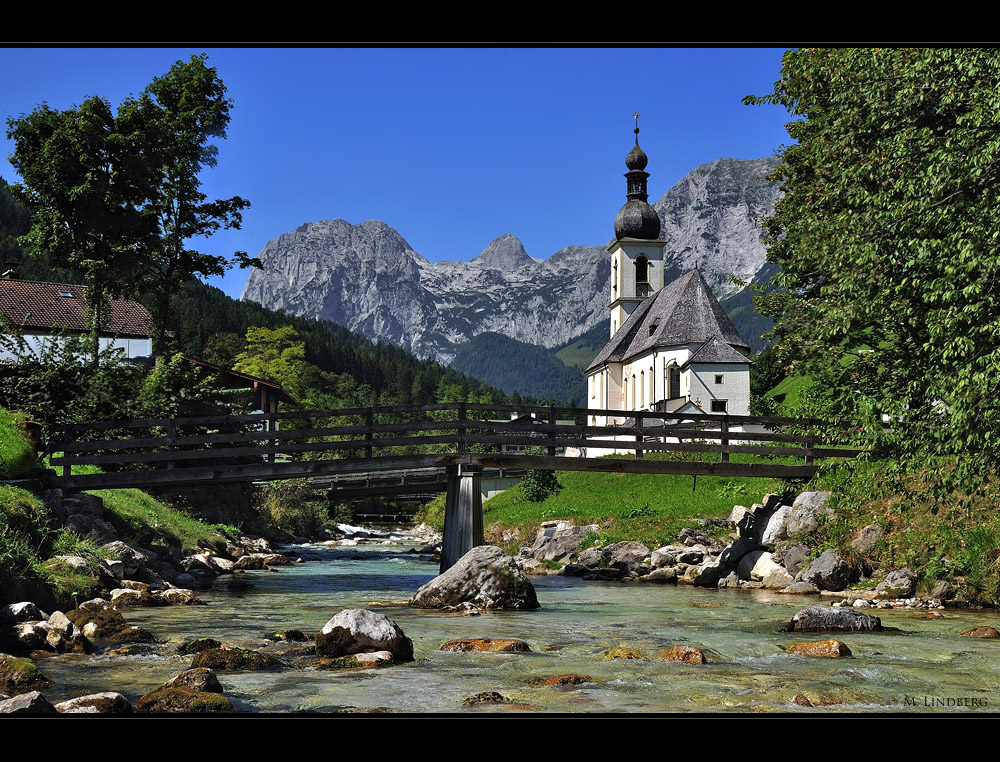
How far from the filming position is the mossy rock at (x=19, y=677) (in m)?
8.45

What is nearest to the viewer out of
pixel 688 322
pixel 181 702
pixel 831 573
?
pixel 181 702

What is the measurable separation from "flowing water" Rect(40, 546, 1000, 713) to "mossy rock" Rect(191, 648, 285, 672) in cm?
28

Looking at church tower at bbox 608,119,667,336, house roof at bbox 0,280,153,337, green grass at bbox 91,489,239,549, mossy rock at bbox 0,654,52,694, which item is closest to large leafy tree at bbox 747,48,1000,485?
mossy rock at bbox 0,654,52,694

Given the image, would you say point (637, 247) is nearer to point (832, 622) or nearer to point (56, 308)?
A: point (56, 308)

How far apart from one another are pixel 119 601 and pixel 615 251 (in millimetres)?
77158

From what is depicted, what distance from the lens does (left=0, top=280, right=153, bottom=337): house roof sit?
5541 cm

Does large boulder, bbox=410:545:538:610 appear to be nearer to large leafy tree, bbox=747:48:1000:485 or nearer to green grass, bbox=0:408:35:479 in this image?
large leafy tree, bbox=747:48:1000:485

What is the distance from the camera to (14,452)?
1862 centimetres

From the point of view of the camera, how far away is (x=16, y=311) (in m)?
55.8

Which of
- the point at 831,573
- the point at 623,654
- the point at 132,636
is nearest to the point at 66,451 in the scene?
the point at 132,636

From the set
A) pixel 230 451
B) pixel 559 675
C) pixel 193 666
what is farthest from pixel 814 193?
pixel 193 666

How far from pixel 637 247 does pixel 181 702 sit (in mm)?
82320

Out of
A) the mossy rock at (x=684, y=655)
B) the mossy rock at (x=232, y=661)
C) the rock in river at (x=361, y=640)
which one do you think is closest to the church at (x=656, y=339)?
the mossy rock at (x=684, y=655)
